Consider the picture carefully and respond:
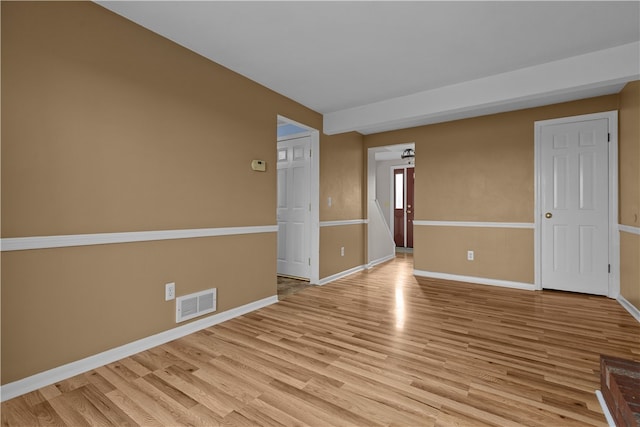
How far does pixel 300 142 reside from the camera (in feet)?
14.5

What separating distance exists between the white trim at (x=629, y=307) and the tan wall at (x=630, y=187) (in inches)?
1.3

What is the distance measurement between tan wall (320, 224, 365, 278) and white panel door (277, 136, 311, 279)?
0.76 ft

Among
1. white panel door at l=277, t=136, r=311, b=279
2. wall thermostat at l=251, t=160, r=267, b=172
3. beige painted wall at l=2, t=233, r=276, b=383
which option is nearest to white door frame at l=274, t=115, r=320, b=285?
white panel door at l=277, t=136, r=311, b=279

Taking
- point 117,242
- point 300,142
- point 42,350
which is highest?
point 300,142

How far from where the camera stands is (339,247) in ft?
15.4

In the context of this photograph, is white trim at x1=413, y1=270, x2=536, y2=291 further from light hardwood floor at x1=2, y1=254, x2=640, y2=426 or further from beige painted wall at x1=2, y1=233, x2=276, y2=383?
beige painted wall at x1=2, y1=233, x2=276, y2=383

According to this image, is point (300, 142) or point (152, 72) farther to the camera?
point (300, 142)

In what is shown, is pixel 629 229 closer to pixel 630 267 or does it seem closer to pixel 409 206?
pixel 630 267

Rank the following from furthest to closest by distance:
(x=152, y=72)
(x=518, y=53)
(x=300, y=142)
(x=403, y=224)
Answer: (x=403, y=224), (x=300, y=142), (x=518, y=53), (x=152, y=72)

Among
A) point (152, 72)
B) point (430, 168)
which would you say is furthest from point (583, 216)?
point (152, 72)

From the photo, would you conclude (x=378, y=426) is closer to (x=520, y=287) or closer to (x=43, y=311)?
(x=43, y=311)

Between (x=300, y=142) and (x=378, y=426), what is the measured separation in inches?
144

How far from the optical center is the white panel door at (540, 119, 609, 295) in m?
3.56

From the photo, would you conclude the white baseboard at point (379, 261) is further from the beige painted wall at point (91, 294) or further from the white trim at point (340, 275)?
the beige painted wall at point (91, 294)
